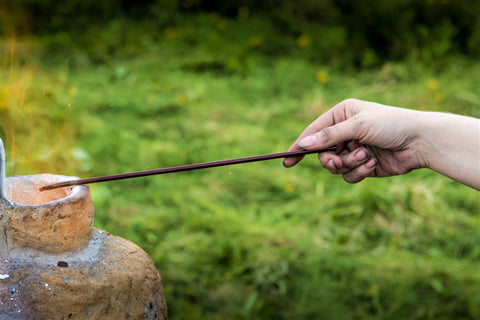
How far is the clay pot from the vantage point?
132 cm

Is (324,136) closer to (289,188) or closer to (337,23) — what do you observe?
(289,188)

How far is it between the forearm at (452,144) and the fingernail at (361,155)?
17 centimetres

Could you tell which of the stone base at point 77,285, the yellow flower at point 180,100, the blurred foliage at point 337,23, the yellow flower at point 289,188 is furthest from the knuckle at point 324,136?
the blurred foliage at point 337,23

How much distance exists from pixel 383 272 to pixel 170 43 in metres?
3.50

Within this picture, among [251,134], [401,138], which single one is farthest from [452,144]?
[251,134]

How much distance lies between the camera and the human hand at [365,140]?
168 centimetres

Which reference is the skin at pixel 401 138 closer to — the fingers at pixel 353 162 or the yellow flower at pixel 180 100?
the fingers at pixel 353 162

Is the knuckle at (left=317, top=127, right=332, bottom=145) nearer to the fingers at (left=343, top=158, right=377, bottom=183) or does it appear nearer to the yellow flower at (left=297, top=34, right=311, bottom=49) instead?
the fingers at (left=343, top=158, right=377, bottom=183)

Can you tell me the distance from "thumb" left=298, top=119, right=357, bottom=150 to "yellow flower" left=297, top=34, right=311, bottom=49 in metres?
4.05

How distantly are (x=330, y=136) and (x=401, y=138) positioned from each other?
0.21 m

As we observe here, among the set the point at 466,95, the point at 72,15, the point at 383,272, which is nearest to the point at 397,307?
the point at 383,272

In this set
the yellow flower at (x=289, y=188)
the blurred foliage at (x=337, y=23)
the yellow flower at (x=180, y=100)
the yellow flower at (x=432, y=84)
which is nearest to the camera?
the yellow flower at (x=289, y=188)

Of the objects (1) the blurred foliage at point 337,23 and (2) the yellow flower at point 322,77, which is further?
(1) the blurred foliage at point 337,23

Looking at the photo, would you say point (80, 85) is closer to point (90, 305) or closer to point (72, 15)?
point (72, 15)
